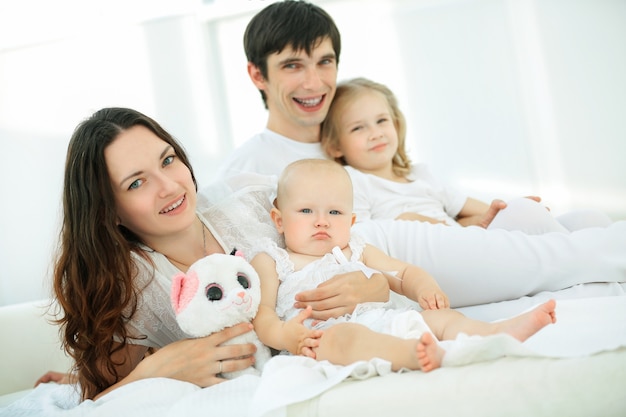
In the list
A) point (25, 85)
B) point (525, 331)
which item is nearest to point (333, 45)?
point (525, 331)

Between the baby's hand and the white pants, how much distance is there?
0.32 meters

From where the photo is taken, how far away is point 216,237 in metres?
1.71

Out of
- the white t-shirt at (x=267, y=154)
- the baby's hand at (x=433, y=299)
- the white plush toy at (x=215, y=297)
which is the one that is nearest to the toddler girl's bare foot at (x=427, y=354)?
the baby's hand at (x=433, y=299)

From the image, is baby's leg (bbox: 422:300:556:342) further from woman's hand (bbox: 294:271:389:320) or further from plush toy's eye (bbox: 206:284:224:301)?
plush toy's eye (bbox: 206:284:224:301)

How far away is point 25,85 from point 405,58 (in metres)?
2.33

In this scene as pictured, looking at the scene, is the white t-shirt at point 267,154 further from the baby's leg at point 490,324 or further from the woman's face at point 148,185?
the baby's leg at point 490,324

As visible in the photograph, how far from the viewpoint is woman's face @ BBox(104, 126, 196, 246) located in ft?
4.95

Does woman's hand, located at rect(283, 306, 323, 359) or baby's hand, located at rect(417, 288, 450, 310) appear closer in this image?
woman's hand, located at rect(283, 306, 323, 359)

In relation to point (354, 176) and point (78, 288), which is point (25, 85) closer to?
point (354, 176)

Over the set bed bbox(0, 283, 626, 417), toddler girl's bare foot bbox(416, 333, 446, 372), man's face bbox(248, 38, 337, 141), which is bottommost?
bed bbox(0, 283, 626, 417)

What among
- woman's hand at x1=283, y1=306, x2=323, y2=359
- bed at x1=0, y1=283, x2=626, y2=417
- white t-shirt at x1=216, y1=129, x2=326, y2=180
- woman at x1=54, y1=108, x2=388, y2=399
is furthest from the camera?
white t-shirt at x1=216, y1=129, x2=326, y2=180

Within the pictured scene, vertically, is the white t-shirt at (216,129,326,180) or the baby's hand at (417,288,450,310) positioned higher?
the white t-shirt at (216,129,326,180)

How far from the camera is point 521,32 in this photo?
3.58 m

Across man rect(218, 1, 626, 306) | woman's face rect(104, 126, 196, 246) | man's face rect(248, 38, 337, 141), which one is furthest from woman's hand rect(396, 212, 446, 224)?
woman's face rect(104, 126, 196, 246)
